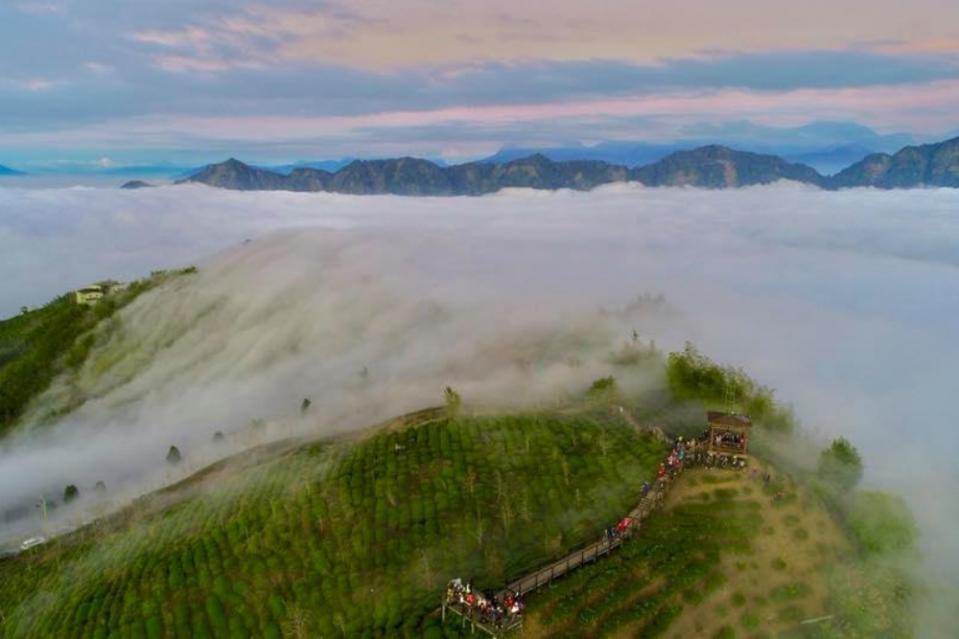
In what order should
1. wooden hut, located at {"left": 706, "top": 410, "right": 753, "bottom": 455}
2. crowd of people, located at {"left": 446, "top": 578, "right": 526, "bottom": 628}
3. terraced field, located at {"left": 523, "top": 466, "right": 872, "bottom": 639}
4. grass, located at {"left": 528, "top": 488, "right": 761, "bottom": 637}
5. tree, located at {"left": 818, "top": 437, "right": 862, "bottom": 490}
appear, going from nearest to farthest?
crowd of people, located at {"left": 446, "top": 578, "right": 526, "bottom": 628}, grass, located at {"left": 528, "top": 488, "right": 761, "bottom": 637}, terraced field, located at {"left": 523, "top": 466, "right": 872, "bottom": 639}, wooden hut, located at {"left": 706, "top": 410, "right": 753, "bottom": 455}, tree, located at {"left": 818, "top": 437, "right": 862, "bottom": 490}

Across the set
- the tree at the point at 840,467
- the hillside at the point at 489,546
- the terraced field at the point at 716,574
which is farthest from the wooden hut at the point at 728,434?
the tree at the point at 840,467

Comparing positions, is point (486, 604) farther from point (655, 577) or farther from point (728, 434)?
point (728, 434)

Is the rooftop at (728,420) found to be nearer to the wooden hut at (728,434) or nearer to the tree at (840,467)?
the wooden hut at (728,434)

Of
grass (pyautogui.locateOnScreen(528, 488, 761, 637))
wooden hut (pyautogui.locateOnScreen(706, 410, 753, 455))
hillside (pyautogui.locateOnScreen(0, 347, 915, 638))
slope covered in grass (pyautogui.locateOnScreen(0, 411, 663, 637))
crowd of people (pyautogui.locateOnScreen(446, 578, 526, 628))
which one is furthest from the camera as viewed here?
wooden hut (pyautogui.locateOnScreen(706, 410, 753, 455))

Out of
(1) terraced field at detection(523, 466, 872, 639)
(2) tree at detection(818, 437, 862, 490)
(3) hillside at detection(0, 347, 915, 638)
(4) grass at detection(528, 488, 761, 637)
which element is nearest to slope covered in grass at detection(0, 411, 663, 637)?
(3) hillside at detection(0, 347, 915, 638)

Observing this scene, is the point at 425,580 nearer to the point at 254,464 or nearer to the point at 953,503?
the point at 254,464

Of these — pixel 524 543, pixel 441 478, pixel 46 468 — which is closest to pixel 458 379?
pixel 441 478

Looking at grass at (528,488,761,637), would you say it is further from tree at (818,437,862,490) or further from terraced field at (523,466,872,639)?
tree at (818,437,862,490)
